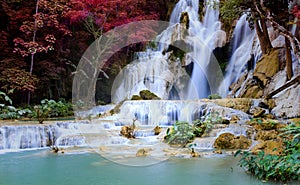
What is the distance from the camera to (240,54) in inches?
522

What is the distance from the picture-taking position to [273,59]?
10.9 m

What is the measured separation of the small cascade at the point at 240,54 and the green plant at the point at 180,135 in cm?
639

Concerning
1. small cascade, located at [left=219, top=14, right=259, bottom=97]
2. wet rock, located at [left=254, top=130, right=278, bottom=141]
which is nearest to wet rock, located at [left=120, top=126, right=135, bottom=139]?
wet rock, located at [left=254, top=130, right=278, bottom=141]

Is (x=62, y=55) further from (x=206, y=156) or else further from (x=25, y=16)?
(x=206, y=156)

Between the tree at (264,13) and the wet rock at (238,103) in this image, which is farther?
the wet rock at (238,103)

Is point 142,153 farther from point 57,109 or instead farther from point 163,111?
point 57,109

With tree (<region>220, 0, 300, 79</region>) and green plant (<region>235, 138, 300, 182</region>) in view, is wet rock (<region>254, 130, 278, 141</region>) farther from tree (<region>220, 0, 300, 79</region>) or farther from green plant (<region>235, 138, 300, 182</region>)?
green plant (<region>235, 138, 300, 182</region>)

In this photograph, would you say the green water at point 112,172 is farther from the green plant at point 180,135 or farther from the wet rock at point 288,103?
the wet rock at point 288,103

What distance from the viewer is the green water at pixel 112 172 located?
411 cm

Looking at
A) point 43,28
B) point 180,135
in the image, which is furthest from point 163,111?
point 43,28

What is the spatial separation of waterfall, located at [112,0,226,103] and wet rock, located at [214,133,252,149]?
7.92 meters

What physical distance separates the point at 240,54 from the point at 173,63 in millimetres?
3352

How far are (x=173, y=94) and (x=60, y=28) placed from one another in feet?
20.5

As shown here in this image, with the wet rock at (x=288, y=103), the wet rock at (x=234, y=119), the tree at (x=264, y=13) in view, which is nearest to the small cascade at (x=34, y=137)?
the wet rock at (x=234, y=119)
